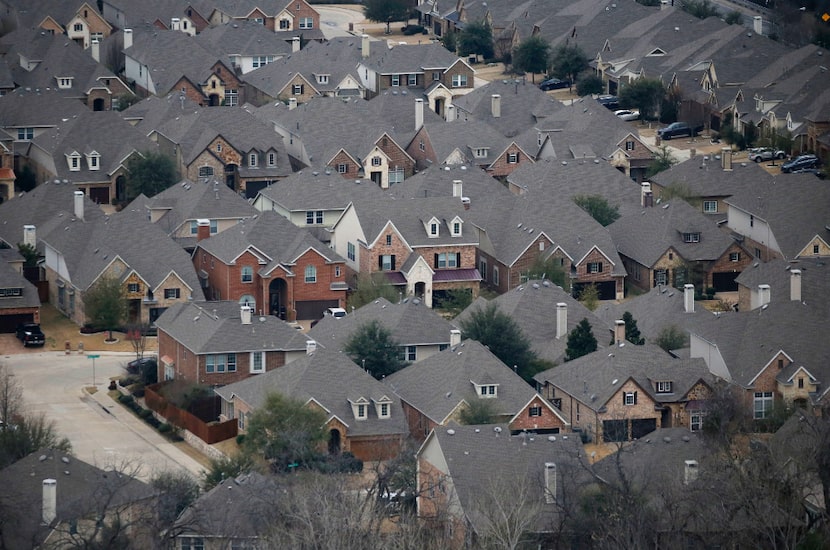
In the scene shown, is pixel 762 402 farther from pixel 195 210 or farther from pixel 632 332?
pixel 195 210

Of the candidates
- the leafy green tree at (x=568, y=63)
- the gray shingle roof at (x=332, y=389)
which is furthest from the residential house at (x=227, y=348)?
the leafy green tree at (x=568, y=63)

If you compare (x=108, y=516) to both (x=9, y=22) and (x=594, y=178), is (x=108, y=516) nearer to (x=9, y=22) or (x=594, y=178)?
(x=594, y=178)

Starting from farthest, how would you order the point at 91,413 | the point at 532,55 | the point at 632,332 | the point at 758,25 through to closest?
the point at 758,25 → the point at 532,55 → the point at 632,332 → the point at 91,413

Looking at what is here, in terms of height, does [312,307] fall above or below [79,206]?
below

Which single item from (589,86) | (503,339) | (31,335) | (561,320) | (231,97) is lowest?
(31,335)

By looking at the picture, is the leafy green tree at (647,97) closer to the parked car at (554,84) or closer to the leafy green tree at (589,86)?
the leafy green tree at (589,86)

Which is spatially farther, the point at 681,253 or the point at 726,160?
the point at 726,160

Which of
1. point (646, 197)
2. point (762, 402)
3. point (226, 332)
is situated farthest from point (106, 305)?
point (646, 197)

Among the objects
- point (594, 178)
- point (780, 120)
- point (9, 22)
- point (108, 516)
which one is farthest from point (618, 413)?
point (9, 22)
